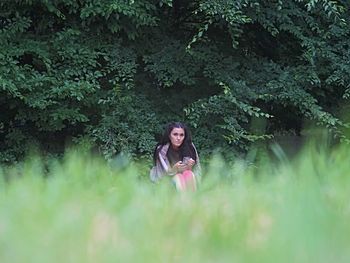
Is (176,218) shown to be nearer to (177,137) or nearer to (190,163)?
(190,163)

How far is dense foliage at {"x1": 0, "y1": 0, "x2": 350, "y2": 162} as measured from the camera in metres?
9.23

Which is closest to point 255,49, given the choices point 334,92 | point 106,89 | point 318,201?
point 334,92

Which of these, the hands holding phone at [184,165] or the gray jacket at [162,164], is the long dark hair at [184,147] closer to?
the gray jacket at [162,164]

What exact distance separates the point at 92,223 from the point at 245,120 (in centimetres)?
810

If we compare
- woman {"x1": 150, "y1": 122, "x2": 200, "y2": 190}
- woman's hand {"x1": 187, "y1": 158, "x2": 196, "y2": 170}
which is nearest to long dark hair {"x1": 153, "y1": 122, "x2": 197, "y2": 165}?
woman {"x1": 150, "y1": 122, "x2": 200, "y2": 190}

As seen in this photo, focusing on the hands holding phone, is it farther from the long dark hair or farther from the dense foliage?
the dense foliage

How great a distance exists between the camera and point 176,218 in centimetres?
176

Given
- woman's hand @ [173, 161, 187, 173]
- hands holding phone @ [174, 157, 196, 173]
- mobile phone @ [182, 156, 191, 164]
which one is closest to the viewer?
woman's hand @ [173, 161, 187, 173]

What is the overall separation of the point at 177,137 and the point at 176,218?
5116mm

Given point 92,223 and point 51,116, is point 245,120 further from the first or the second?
point 92,223

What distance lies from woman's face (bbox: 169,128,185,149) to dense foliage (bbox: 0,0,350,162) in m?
2.05

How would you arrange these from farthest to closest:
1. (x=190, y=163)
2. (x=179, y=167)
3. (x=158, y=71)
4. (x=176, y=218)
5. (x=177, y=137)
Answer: (x=158, y=71), (x=177, y=137), (x=190, y=163), (x=179, y=167), (x=176, y=218)

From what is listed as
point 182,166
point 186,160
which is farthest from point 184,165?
point 186,160

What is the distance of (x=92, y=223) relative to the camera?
1.65m
